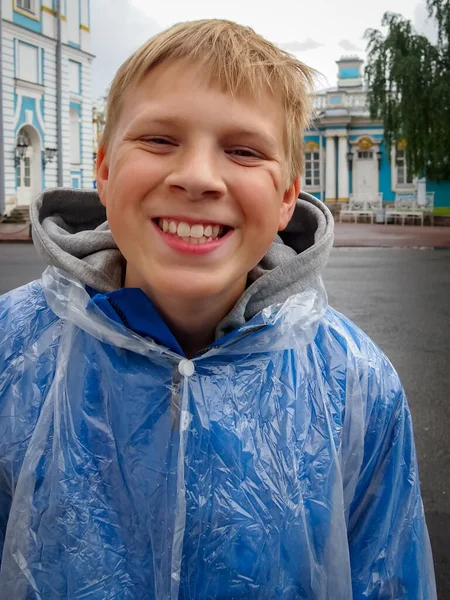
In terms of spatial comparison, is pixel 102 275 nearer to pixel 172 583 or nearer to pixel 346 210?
pixel 172 583

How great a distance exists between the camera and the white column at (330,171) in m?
36.7

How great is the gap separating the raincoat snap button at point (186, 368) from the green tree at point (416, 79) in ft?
61.5

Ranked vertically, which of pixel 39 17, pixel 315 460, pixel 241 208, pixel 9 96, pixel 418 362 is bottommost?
pixel 418 362

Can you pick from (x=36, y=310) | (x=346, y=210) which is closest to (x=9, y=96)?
(x=346, y=210)

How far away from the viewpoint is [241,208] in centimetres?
126

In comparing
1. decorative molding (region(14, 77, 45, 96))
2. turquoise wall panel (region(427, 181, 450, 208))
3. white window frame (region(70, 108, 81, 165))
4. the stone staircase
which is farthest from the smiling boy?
turquoise wall panel (region(427, 181, 450, 208))

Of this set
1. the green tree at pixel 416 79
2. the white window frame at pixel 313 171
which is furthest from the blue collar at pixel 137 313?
the white window frame at pixel 313 171

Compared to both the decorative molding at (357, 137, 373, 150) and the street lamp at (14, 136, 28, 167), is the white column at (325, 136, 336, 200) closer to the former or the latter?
the decorative molding at (357, 137, 373, 150)

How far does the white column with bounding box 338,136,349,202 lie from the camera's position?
120ft

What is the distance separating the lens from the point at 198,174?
1.18 m

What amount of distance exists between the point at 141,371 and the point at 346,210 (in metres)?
31.6

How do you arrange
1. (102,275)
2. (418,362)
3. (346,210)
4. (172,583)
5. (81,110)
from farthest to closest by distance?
(346,210) → (81,110) → (418,362) → (102,275) → (172,583)

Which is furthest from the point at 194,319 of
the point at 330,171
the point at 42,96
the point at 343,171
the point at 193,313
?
the point at 343,171

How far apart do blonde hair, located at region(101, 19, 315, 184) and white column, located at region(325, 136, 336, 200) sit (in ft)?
119
